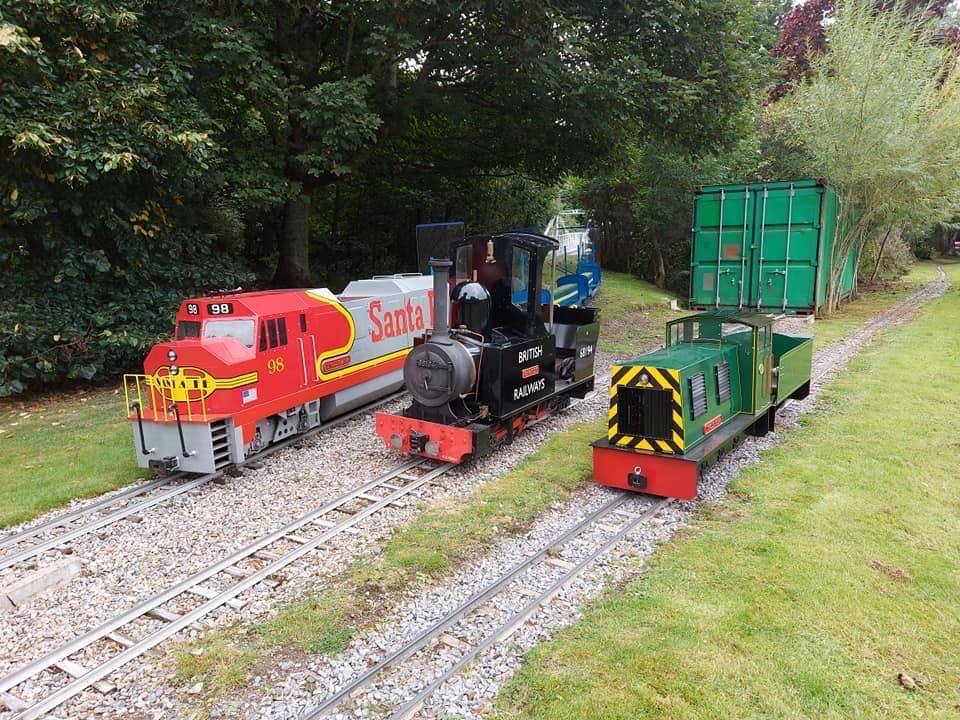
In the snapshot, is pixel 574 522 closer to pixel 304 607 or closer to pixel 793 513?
pixel 793 513

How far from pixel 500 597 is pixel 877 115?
1847 cm

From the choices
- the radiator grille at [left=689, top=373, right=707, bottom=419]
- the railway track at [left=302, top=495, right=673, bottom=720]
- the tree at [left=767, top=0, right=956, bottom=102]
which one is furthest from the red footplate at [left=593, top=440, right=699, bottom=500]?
the tree at [left=767, top=0, right=956, bottom=102]

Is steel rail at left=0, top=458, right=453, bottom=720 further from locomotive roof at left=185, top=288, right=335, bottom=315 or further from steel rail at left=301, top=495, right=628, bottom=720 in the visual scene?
locomotive roof at left=185, top=288, right=335, bottom=315

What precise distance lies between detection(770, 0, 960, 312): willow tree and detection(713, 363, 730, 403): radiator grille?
45.8 ft

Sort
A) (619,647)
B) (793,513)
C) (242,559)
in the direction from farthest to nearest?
1. (793,513)
2. (242,559)
3. (619,647)

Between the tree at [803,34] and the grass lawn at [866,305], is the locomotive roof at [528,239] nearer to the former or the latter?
→ the grass lawn at [866,305]

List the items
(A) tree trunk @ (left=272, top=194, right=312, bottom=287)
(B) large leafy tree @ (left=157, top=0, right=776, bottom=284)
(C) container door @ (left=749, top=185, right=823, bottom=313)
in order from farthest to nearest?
(A) tree trunk @ (left=272, top=194, right=312, bottom=287) → (C) container door @ (left=749, top=185, right=823, bottom=313) → (B) large leafy tree @ (left=157, top=0, right=776, bottom=284)

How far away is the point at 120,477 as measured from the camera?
797 cm

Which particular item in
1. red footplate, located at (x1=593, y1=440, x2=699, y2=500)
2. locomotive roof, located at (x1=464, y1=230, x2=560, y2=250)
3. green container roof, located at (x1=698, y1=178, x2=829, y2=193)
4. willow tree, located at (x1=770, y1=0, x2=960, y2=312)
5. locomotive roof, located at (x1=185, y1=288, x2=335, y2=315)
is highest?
willow tree, located at (x1=770, y1=0, x2=960, y2=312)

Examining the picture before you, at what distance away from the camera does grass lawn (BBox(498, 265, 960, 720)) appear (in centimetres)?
403

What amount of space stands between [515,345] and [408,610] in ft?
13.3

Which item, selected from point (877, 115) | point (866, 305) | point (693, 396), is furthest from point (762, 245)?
point (693, 396)

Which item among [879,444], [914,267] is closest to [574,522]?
[879,444]

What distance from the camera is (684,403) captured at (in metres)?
6.94
